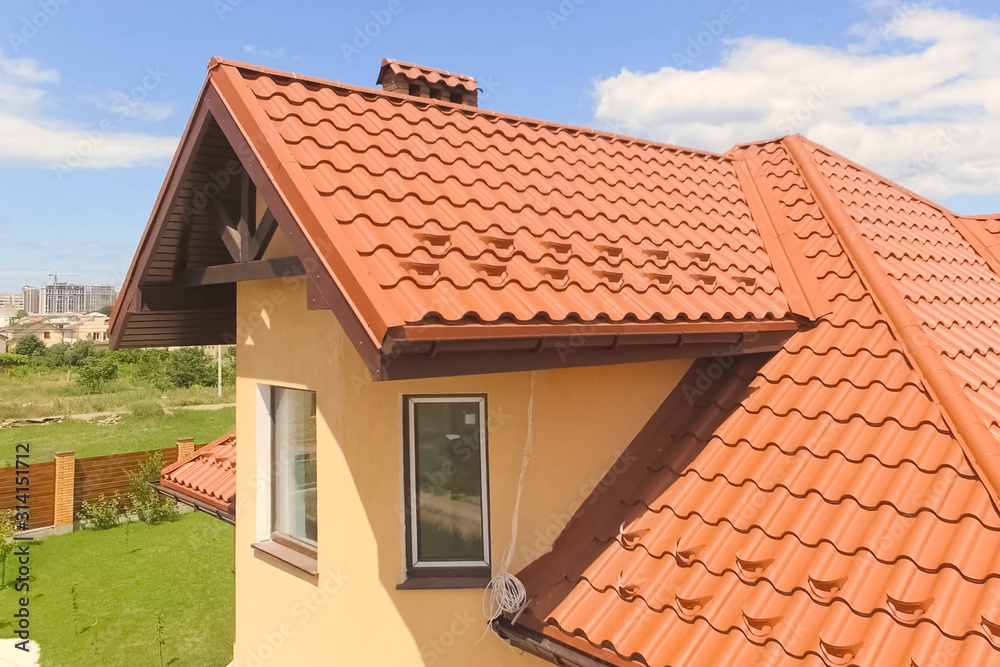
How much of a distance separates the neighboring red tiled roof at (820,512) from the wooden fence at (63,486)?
801 inches

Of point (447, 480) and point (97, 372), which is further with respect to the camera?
point (97, 372)

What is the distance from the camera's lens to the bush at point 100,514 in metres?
19.7

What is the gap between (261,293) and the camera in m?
5.22

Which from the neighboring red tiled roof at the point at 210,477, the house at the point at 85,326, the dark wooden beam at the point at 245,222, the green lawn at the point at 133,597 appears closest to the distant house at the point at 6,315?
the house at the point at 85,326

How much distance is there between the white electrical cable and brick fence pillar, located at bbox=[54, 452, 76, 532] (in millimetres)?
19966

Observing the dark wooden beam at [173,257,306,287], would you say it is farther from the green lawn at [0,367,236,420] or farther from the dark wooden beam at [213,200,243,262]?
the green lawn at [0,367,236,420]

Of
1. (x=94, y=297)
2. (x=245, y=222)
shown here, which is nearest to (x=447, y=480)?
(x=245, y=222)

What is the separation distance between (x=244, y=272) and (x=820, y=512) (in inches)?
161

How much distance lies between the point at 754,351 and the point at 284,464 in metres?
3.68

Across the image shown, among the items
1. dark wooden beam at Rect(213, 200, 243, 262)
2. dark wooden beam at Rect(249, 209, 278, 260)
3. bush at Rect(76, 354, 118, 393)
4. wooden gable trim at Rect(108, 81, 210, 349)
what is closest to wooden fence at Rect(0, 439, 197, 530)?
wooden gable trim at Rect(108, 81, 210, 349)

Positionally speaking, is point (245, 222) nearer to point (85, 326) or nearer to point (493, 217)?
point (493, 217)

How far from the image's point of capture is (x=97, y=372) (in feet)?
124

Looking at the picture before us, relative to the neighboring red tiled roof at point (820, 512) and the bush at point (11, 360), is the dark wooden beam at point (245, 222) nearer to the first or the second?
the neighboring red tiled roof at point (820, 512)

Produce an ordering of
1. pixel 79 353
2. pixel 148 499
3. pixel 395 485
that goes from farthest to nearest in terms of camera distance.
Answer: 1. pixel 79 353
2. pixel 148 499
3. pixel 395 485
